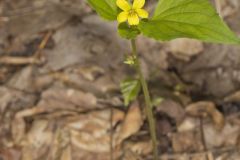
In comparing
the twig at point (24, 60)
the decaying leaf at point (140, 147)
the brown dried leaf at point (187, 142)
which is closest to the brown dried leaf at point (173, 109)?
the brown dried leaf at point (187, 142)

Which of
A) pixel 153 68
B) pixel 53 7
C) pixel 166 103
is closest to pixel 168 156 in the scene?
pixel 166 103

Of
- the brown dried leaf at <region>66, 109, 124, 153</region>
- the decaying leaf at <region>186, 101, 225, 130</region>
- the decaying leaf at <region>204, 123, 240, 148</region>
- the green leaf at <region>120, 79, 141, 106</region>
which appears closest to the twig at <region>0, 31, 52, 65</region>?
the brown dried leaf at <region>66, 109, 124, 153</region>

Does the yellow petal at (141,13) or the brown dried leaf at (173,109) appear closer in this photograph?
the yellow petal at (141,13)

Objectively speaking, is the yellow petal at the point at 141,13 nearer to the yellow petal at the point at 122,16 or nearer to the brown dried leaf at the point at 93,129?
the yellow petal at the point at 122,16

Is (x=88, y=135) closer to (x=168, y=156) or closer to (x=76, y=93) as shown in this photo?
(x=76, y=93)

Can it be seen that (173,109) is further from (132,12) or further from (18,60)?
(18,60)

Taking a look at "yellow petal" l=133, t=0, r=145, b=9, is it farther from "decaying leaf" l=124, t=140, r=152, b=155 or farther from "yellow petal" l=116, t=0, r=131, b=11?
"decaying leaf" l=124, t=140, r=152, b=155
